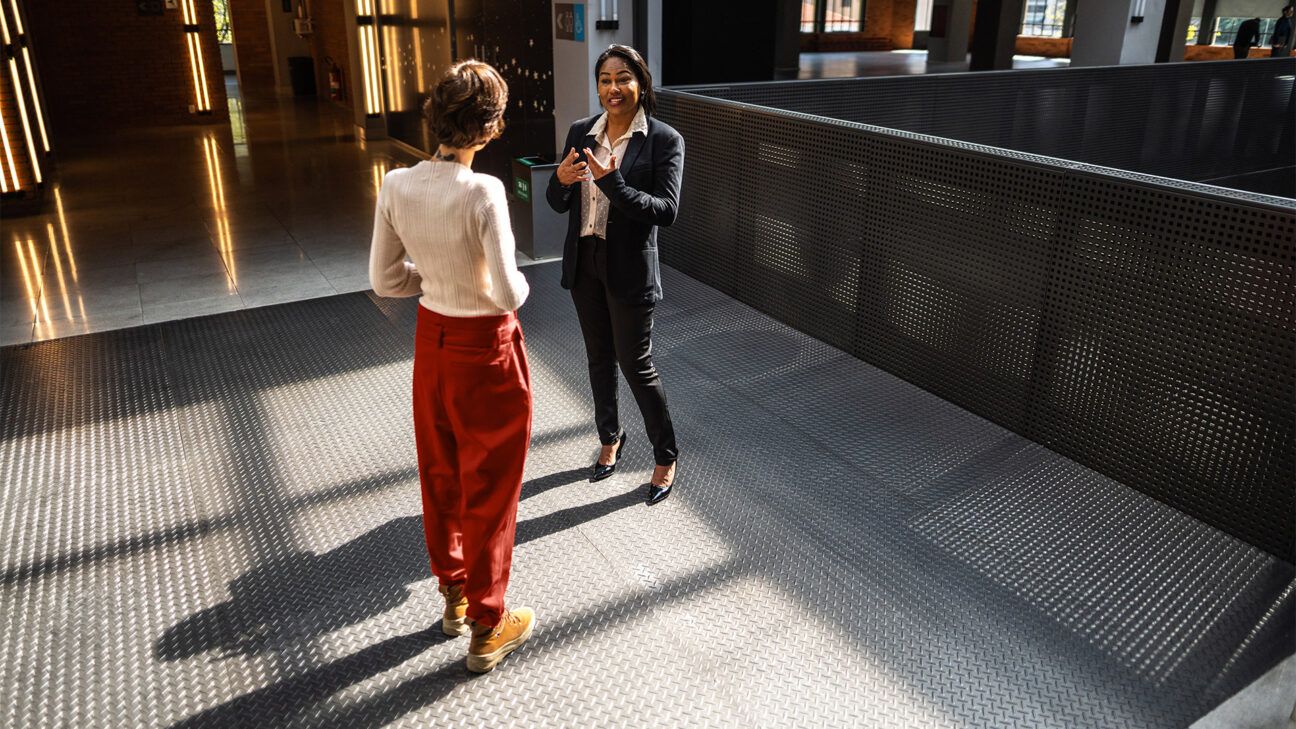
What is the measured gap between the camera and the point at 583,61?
278 inches

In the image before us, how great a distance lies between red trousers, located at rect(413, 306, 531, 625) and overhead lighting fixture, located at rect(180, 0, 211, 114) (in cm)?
1383

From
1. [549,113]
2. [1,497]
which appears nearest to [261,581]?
[1,497]

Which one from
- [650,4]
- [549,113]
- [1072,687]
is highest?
[650,4]

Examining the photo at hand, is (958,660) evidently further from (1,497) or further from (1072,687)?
(1,497)

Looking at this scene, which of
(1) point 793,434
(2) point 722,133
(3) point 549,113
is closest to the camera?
(1) point 793,434

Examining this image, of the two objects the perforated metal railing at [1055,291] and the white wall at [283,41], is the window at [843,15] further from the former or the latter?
the perforated metal railing at [1055,291]

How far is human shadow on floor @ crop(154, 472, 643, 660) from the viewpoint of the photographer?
2.71m

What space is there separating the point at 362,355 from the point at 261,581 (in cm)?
208

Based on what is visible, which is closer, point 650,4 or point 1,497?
point 1,497

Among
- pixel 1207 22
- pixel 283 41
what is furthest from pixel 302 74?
pixel 1207 22

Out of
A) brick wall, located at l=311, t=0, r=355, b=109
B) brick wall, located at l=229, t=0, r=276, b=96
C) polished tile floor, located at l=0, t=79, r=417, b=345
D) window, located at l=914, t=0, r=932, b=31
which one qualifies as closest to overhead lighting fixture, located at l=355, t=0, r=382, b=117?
polished tile floor, located at l=0, t=79, r=417, b=345

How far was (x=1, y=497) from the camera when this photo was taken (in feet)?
11.4

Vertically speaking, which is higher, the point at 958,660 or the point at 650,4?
the point at 650,4

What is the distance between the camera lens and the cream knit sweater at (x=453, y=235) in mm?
2115
